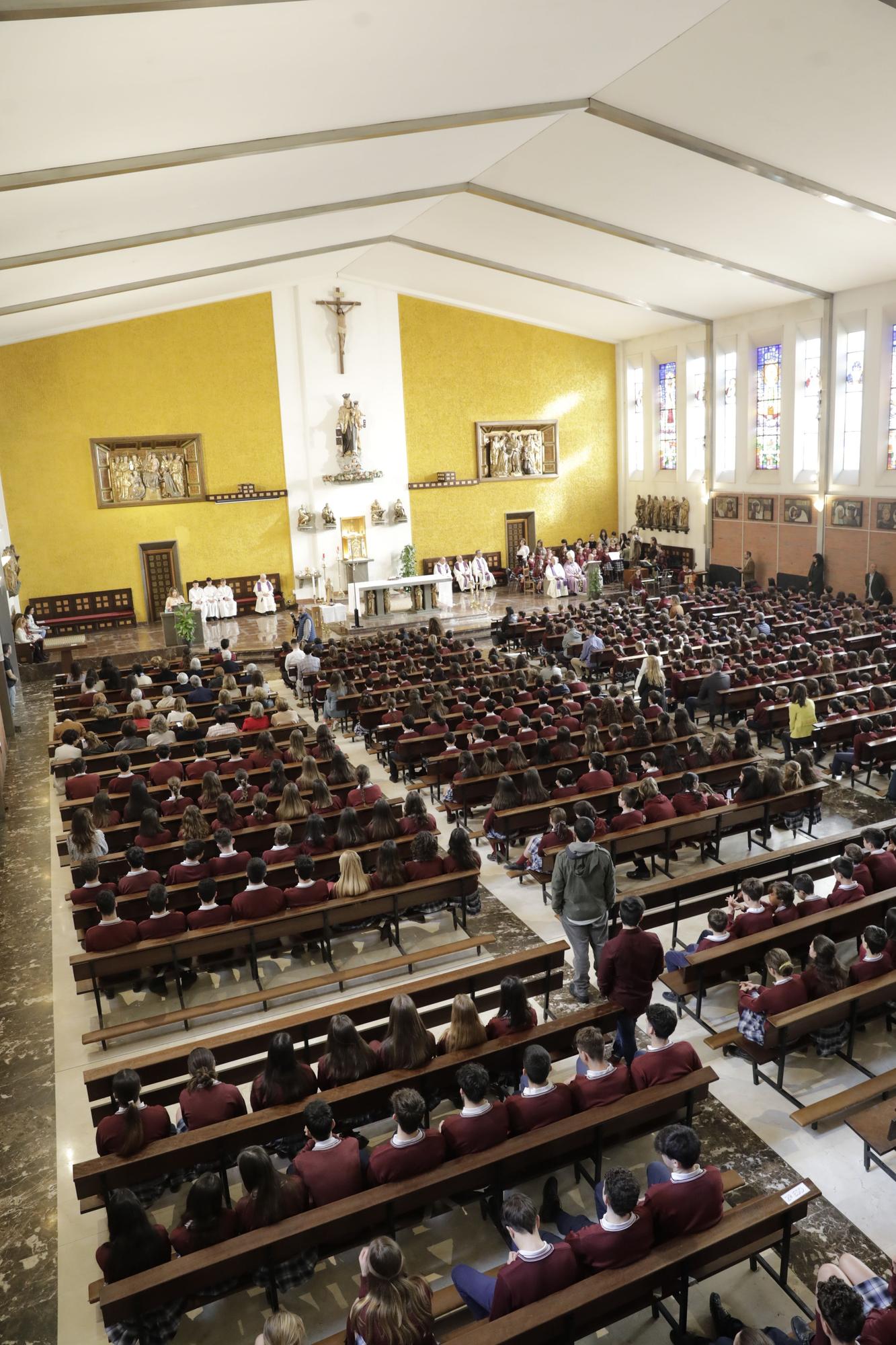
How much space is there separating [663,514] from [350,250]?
11.7m

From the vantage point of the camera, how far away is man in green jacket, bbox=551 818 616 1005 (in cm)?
616

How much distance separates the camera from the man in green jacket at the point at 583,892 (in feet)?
20.2

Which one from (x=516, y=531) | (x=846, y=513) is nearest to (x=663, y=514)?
(x=516, y=531)

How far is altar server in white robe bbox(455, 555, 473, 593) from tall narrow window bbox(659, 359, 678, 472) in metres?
6.76

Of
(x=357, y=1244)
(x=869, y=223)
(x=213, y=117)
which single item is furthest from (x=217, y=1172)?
(x=869, y=223)

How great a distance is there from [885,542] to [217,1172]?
64.0ft

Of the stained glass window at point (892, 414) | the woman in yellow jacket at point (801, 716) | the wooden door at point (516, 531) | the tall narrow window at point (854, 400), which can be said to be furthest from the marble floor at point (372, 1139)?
the wooden door at point (516, 531)

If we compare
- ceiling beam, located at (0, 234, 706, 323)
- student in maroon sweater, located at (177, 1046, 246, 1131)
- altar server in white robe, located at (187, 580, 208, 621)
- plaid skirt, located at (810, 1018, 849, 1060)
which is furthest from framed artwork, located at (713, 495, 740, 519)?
student in maroon sweater, located at (177, 1046, 246, 1131)

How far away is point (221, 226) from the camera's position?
48.3 ft

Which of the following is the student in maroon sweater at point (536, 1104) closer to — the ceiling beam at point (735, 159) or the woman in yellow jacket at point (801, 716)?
the woman in yellow jacket at point (801, 716)

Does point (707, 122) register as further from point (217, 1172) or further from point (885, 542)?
point (217, 1172)

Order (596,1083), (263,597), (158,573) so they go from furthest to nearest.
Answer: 1. (263,597)
2. (158,573)
3. (596,1083)

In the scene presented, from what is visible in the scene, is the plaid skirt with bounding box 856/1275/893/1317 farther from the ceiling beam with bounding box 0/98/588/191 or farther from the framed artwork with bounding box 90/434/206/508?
the framed artwork with bounding box 90/434/206/508

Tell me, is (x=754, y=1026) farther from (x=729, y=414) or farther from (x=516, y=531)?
(x=516, y=531)
